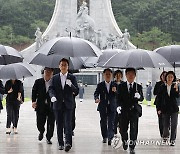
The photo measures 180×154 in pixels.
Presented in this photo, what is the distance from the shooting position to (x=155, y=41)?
168ft

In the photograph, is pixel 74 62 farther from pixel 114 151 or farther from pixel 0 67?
pixel 114 151

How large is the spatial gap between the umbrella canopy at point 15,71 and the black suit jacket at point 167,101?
125 inches

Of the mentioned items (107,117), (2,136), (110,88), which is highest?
(110,88)

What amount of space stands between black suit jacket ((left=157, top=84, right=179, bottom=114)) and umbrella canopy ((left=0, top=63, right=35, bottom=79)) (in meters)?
3.16

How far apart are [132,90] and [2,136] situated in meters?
3.67

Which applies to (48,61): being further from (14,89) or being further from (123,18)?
(123,18)

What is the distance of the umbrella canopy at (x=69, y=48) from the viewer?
8547 millimetres

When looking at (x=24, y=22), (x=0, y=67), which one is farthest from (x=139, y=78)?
(x=0, y=67)

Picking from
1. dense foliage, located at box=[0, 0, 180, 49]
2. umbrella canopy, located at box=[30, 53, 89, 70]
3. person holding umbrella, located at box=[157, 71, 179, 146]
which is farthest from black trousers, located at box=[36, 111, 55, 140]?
dense foliage, located at box=[0, 0, 180, 49]

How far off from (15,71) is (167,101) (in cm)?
348

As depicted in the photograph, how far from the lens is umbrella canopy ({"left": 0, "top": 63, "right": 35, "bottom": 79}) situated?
33.6 feet

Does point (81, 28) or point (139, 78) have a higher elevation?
point (81, 28)

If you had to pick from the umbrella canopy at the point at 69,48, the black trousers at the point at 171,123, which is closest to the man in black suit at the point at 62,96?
the umbrella canopy at the point at 69,48

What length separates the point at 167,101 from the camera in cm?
917
